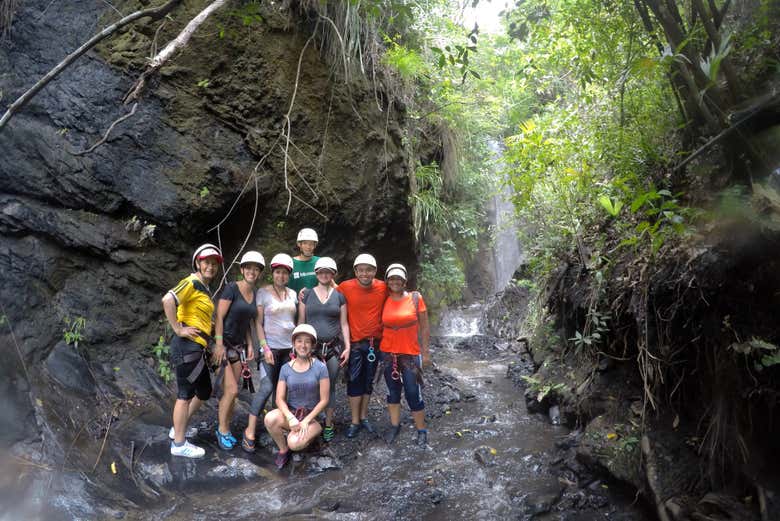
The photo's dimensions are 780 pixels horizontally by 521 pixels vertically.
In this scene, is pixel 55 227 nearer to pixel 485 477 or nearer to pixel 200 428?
pixel 200 428

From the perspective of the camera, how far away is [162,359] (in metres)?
6.39

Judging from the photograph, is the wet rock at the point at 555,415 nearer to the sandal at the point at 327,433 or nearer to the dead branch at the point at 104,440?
the sandal at the point at 327,433

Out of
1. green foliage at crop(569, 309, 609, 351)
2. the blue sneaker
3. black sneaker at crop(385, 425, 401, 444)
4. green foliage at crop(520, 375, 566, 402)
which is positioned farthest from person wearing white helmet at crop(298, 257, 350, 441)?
green foliage at crop(520, 375, 566, 402)

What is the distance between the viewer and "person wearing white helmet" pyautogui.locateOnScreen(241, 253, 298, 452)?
18.1ft

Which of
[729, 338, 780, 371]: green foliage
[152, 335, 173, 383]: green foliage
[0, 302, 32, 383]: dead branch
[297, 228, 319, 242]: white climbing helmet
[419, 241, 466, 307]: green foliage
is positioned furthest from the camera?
[419, 241, 466, 307]: green foliage

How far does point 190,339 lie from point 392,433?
2.55m

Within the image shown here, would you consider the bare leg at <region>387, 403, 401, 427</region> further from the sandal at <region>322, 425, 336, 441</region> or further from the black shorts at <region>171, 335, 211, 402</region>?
the black shorts at <region>171, 335, 211, 402</region>

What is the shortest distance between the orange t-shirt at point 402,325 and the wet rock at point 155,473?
8.20ft

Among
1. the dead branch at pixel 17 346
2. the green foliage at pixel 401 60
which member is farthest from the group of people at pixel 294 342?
the green foliage at pixel 401 60

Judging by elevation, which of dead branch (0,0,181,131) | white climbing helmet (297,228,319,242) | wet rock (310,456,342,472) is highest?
dead branch (0,0,181,131)

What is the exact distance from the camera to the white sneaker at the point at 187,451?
16.8ft

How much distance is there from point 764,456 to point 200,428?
5230mm

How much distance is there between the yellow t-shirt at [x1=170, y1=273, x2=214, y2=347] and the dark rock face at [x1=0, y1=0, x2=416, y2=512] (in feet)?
4.85

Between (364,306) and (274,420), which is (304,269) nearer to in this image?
(364,306)
